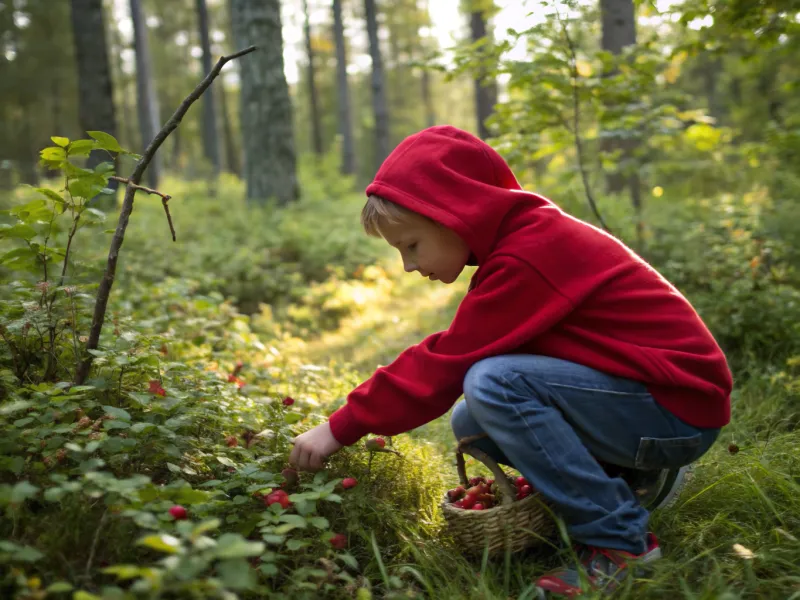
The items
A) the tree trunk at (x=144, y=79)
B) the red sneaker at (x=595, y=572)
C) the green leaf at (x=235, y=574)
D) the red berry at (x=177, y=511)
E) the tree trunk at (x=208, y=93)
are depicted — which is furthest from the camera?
the tree trunk at (x=208, y=93)

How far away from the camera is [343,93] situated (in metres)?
18.8

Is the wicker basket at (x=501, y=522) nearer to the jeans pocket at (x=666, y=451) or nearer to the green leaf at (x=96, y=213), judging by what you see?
the jeans pocket at (x=666, y=451)

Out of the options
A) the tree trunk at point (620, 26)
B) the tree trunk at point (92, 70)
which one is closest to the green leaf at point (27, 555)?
the tree trunk at point (620, 26)

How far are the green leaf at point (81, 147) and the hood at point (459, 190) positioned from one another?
→ 905 millimetres

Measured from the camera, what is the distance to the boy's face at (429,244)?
2090 millimetres

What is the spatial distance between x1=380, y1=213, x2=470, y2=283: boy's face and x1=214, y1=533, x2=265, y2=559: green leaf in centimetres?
103

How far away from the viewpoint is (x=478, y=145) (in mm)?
2070

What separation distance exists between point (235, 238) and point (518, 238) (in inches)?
255

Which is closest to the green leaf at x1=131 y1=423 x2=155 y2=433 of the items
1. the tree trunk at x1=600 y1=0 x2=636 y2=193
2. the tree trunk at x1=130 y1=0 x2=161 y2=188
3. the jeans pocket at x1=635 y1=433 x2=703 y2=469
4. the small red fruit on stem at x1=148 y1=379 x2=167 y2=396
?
the small red fruit on stem at x1=148 y1=379 x2=167 y2=396

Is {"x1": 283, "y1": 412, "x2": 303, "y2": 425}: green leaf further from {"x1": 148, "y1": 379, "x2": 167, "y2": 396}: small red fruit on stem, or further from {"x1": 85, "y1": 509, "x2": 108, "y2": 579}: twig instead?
{"x1": 85, "y1": 509, "x2": 108, "y2": 579}: twig

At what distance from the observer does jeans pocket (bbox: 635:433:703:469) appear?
192 centimetres

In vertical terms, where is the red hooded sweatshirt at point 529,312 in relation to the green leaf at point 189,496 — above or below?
above

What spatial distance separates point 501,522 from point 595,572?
11.4 inches

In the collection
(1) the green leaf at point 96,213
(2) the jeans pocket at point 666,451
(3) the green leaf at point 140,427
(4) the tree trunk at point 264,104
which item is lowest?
(2) the jeans pocket at point 666,451
